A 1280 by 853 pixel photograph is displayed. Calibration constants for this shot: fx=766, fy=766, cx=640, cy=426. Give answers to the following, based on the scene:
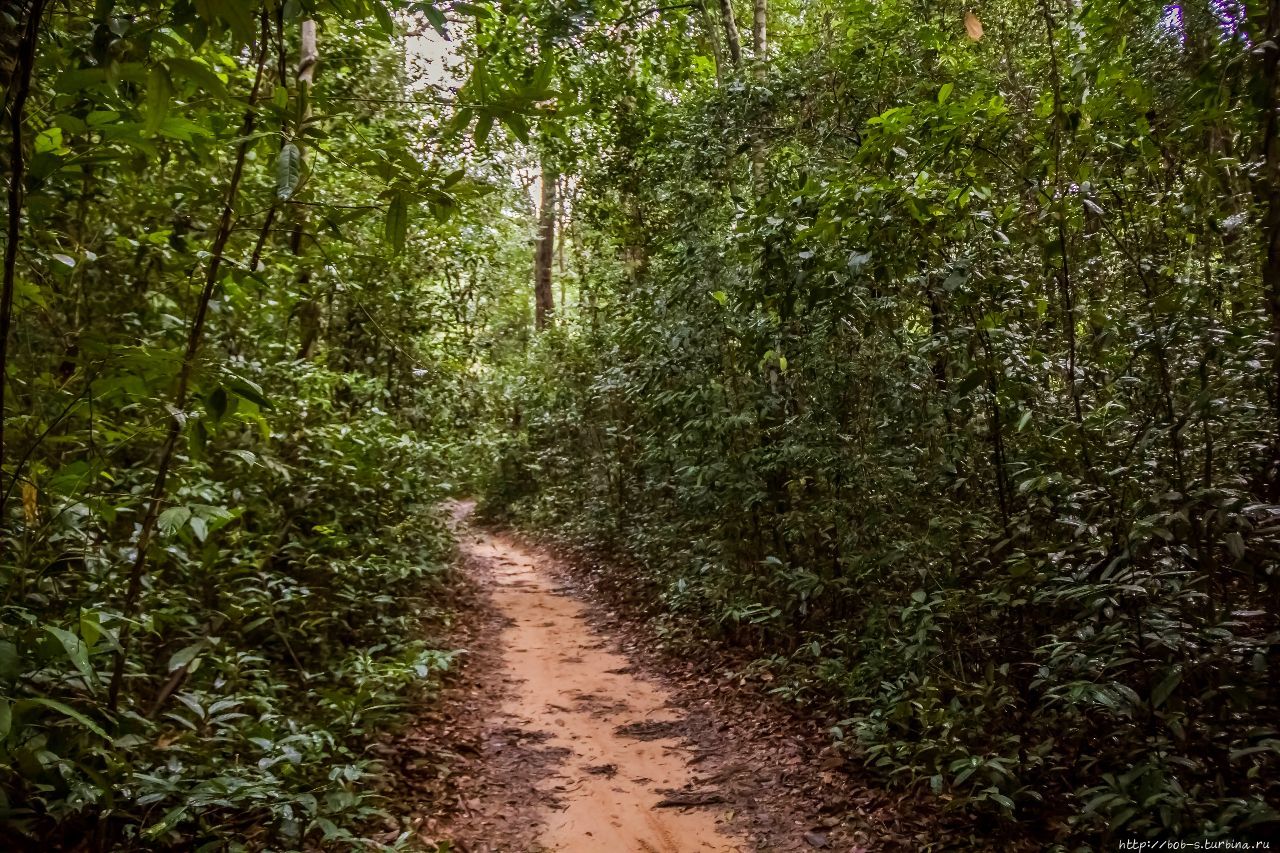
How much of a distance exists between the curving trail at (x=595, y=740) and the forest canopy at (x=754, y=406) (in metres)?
1.02

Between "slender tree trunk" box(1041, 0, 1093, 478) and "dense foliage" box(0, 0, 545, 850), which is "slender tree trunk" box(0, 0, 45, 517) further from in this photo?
"slender tree trunk" box(1041, 0, 1093, 478)

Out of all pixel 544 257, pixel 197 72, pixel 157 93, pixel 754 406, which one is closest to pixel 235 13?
pixel 197 72

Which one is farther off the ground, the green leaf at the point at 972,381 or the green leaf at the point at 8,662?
the green leaf at the point at 972,381

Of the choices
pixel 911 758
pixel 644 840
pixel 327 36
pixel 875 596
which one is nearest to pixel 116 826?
pixel 644 840

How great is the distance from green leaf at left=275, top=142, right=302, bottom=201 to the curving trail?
13.1 ft

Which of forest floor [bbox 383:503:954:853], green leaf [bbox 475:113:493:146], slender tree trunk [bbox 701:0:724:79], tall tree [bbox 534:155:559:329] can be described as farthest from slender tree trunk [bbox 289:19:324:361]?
tall tree [bbox 534:155:559:329]

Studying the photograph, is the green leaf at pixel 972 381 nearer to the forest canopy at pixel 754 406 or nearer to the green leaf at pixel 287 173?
the forest canopy at pixel 754 406

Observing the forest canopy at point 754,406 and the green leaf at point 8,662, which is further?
the forest canopy at point 754,406

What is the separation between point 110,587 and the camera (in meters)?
3.99

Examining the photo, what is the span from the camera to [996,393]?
495 centimetres

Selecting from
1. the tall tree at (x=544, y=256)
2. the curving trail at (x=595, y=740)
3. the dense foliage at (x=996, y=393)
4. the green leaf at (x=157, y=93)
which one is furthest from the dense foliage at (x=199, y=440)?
the tall tree at (x=544, y=256)

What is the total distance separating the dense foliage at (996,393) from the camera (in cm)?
378

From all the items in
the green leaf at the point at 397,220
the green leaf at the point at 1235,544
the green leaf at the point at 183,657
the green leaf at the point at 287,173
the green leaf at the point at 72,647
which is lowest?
the green leaf at the point at 183,657

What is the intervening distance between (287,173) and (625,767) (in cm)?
490
